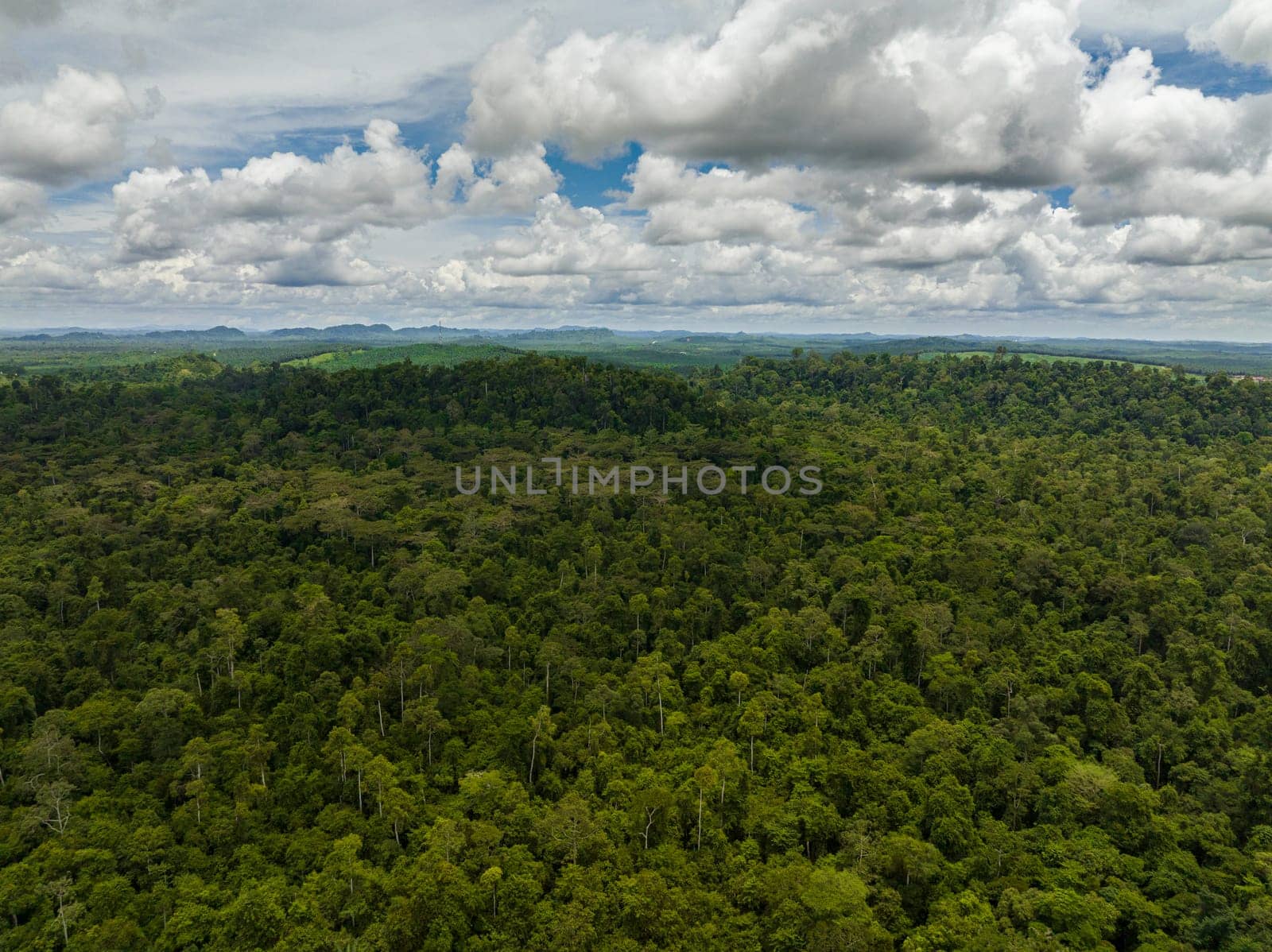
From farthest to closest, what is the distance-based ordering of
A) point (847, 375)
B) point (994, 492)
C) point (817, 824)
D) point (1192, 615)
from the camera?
point (847, 375) < point (994, 492) < point (1192, 615) < point (817, 824)

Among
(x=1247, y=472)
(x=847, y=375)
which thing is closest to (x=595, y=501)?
(x=1247, y=472)

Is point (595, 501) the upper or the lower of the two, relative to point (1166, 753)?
upper

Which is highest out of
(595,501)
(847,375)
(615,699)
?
(847,375)

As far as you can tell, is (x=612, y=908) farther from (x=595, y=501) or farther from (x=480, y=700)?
(x=595, y=501)

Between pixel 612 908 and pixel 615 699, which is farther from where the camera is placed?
pixel 615 699

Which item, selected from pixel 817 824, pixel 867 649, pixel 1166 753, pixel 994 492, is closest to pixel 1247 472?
pixel 994 492

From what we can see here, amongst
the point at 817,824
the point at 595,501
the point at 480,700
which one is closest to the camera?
the point at 817,824
